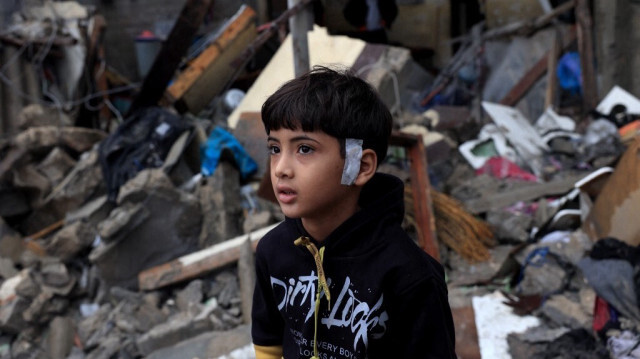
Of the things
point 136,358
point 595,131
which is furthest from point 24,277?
point 595,131

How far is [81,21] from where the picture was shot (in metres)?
7.61

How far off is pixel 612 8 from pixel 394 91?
3.15 m

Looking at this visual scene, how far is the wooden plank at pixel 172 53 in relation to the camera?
651 centimetres

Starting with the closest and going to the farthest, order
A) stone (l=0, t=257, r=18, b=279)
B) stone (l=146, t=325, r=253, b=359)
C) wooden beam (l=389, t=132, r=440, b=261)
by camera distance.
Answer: stone (l=146, t=325, r=253, b=359), wooden beam (l=389, t=132, r=440, b=261), stone (l=0, t=257, r=18, b=279)

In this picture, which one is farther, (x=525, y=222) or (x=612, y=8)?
(x=612, y=8)

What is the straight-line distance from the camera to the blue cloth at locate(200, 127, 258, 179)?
5.45 metres

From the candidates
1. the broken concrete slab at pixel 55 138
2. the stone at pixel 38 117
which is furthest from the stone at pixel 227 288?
the stone at pixel 38 117

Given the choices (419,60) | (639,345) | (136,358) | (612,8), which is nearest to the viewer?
(639,345)

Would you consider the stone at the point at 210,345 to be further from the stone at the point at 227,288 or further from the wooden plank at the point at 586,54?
the wooden plank at the point at 586,54

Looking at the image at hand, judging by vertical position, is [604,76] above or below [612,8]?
below

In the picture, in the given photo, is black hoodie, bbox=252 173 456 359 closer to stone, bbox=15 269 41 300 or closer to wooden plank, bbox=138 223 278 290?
wooden plank, bbox=138 223 278 290

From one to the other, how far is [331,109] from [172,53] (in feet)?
18.8

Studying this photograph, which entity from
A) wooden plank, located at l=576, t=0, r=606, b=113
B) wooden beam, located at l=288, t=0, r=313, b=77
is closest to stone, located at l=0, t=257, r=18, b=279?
wooden beam, located at l=288, t=0, r=313, b=77

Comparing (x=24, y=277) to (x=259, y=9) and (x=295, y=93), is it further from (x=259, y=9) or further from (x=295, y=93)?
(x=259, y=9)
